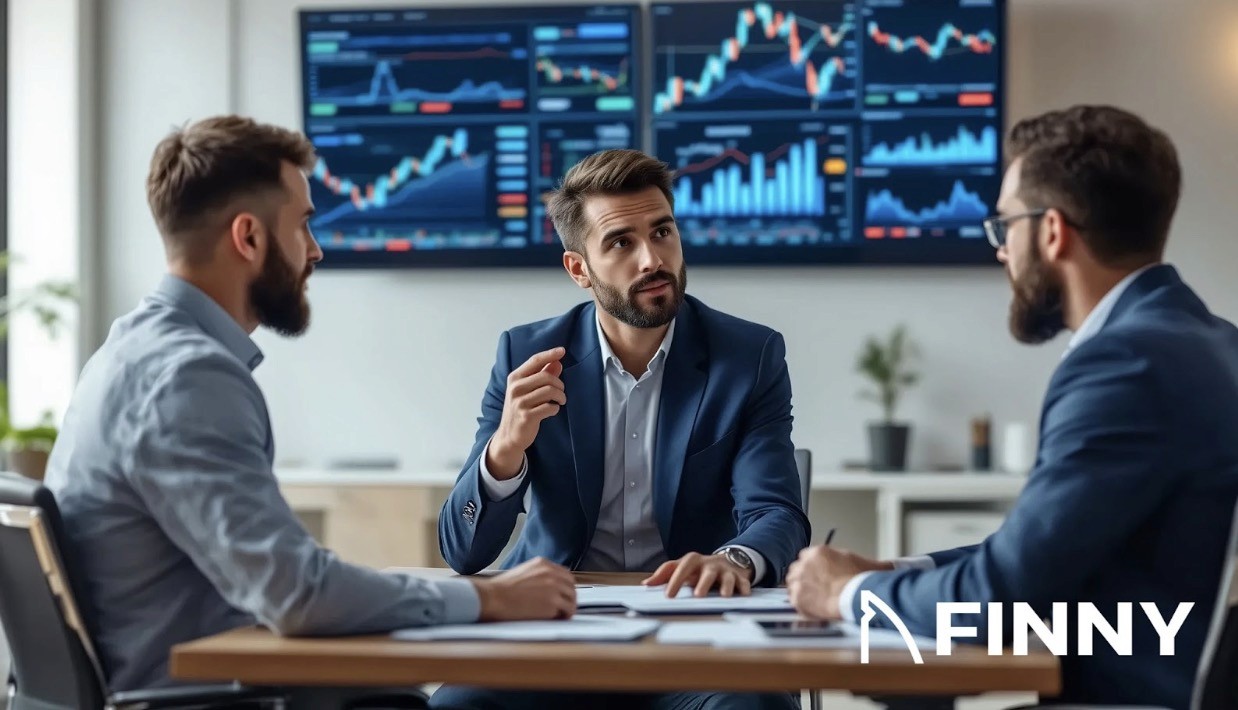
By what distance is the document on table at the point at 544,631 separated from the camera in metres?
1.55

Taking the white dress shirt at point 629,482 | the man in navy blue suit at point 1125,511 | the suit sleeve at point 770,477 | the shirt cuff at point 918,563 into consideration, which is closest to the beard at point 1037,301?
the man in navy blue suit at point 1125,511

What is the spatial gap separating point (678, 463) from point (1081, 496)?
37.5 inches

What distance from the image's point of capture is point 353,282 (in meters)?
4.91

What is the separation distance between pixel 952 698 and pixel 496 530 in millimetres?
1034

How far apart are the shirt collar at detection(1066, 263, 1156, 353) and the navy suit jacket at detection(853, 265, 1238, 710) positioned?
0.13m

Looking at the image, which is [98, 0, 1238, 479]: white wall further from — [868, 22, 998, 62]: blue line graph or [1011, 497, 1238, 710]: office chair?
[1011, 497, 1238, 710]: office chair

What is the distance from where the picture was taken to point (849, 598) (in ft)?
5.53

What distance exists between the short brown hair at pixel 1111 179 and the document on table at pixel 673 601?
63cm

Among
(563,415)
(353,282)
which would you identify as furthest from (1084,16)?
(563,415)

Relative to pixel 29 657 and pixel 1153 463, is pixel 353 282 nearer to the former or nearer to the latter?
pixel 29 657

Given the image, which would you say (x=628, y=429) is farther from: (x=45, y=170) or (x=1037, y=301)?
(x=45, y=170)

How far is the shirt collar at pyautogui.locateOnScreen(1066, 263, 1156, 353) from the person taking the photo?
1.74 meters

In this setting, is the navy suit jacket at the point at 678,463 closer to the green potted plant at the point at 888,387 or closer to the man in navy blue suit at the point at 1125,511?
the man in navy blue suit at the point at 1125,511

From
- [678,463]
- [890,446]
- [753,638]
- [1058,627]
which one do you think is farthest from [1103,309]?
[890,446]
